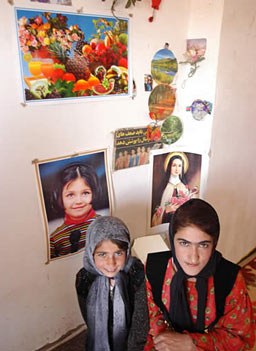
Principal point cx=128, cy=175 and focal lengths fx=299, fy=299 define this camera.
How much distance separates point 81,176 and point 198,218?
677 mm

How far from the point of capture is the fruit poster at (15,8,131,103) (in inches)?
44.3

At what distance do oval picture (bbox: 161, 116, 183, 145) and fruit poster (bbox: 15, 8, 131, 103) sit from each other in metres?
0.35

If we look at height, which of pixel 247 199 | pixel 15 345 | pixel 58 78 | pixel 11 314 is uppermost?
pixel 58 78

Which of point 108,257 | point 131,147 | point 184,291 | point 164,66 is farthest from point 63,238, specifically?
point 164,66

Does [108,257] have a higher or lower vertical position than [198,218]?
lower

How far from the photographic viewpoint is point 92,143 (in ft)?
4.63

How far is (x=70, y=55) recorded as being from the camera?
1.22m

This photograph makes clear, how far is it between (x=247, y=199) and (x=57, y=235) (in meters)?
1.42

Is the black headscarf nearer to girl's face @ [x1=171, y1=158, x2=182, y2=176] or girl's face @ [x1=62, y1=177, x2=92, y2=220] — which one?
girl's face @ [x1=62, y1=177, x2=92, y2=220]

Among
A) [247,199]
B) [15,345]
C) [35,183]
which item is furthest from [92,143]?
[247,199]

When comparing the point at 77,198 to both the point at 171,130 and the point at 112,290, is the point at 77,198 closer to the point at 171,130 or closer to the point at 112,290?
the point at 112,290

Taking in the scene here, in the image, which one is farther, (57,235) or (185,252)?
(57,235)

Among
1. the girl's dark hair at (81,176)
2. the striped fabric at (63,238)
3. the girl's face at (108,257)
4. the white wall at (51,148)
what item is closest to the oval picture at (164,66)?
the white wall at (51,148)

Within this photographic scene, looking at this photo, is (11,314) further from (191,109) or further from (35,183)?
(191,109)
